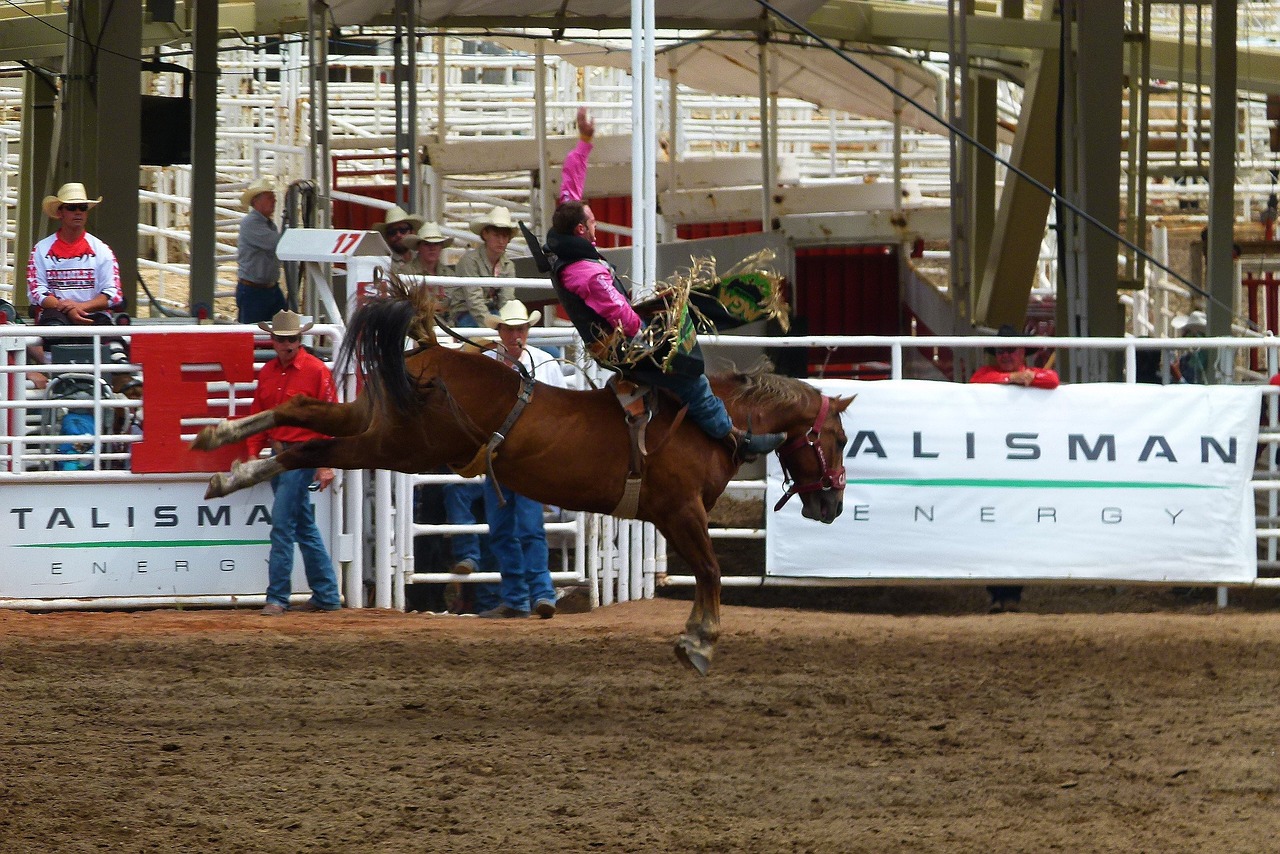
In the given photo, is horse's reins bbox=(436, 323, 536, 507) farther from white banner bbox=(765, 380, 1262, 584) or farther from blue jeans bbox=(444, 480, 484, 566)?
white banner bbox=(765, 380, 1262, 584)

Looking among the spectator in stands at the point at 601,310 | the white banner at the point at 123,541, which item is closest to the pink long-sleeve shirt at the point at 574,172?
the spectator in stands at the point at 601,310

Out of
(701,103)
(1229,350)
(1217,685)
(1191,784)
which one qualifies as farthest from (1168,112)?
(1191,784)

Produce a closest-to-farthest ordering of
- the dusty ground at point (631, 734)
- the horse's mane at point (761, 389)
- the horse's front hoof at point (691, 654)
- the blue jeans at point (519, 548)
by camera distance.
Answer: the dusty ground at point (631, 734)
the horse's front hoof at point (691, 654)
the horse's mane at point (761, 389)
the blue jeans at point (519, 548)

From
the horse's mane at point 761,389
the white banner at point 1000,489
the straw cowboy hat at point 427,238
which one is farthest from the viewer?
the straw cowboy hat at point 427,238

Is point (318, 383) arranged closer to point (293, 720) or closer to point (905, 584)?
point (293, 720)

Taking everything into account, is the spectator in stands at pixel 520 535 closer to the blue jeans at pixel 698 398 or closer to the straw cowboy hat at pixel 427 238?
the straw cowboy hat at pixel 427 238

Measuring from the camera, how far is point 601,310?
6988 millimetres

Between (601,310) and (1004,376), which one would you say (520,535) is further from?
(1004,376)

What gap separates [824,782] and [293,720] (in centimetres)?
221

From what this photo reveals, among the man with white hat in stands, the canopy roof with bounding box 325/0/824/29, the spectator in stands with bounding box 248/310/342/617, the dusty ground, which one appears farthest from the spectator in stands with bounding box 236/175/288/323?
the canopy roof with bounding box 325/0/824/29

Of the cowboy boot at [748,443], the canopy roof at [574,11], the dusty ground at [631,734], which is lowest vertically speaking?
the dusty ground at [631,734]

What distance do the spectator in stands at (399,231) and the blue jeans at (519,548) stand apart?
58.0 inches

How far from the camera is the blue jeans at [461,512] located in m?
9.33

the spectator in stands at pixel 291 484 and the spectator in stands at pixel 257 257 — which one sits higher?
the spectator in stands at pixel 257 257
